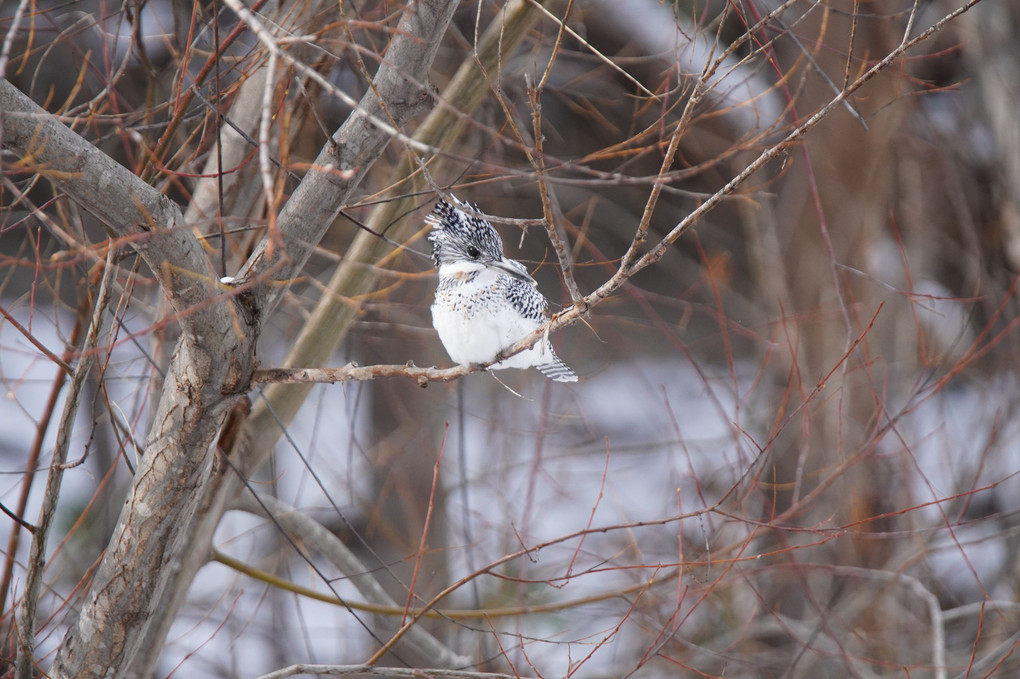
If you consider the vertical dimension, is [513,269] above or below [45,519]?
above

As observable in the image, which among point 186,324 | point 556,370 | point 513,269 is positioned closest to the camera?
point 186,324

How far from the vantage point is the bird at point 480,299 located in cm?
176

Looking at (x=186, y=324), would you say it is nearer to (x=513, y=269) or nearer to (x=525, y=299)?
(x=513, y=269)

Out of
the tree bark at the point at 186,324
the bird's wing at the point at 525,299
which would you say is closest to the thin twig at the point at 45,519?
the tree bark at the point at 186,324

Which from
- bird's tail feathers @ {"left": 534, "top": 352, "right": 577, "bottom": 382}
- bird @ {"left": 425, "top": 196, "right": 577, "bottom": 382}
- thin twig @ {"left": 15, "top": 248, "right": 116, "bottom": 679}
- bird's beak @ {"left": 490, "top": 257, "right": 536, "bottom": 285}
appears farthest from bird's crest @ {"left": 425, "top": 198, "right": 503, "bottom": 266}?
thin twig @ {"left": 15, "top": 248, "right": 116, "bottom": 679}

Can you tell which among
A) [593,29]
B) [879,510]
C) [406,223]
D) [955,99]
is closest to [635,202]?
[593,29]

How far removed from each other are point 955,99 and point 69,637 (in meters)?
4.93

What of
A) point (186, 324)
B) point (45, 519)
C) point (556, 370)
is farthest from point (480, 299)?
point (45, 519)

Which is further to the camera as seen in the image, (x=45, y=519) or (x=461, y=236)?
(x=461, y=236)

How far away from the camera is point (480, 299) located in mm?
1780

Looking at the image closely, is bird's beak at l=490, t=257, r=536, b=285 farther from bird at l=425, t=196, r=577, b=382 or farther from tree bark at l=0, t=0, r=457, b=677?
tree bark at l=0, t=0, r=457, b=677

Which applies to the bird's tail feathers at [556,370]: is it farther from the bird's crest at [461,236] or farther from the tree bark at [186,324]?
the tree bark at [186,324]

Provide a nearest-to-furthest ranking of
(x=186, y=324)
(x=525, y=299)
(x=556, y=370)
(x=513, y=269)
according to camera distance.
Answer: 1. (x=186, y=324)
2. (x=513, y=269)
3. (x=525, y=299)
4. (x=556, y=370)

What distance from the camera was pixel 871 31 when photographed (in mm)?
3957
